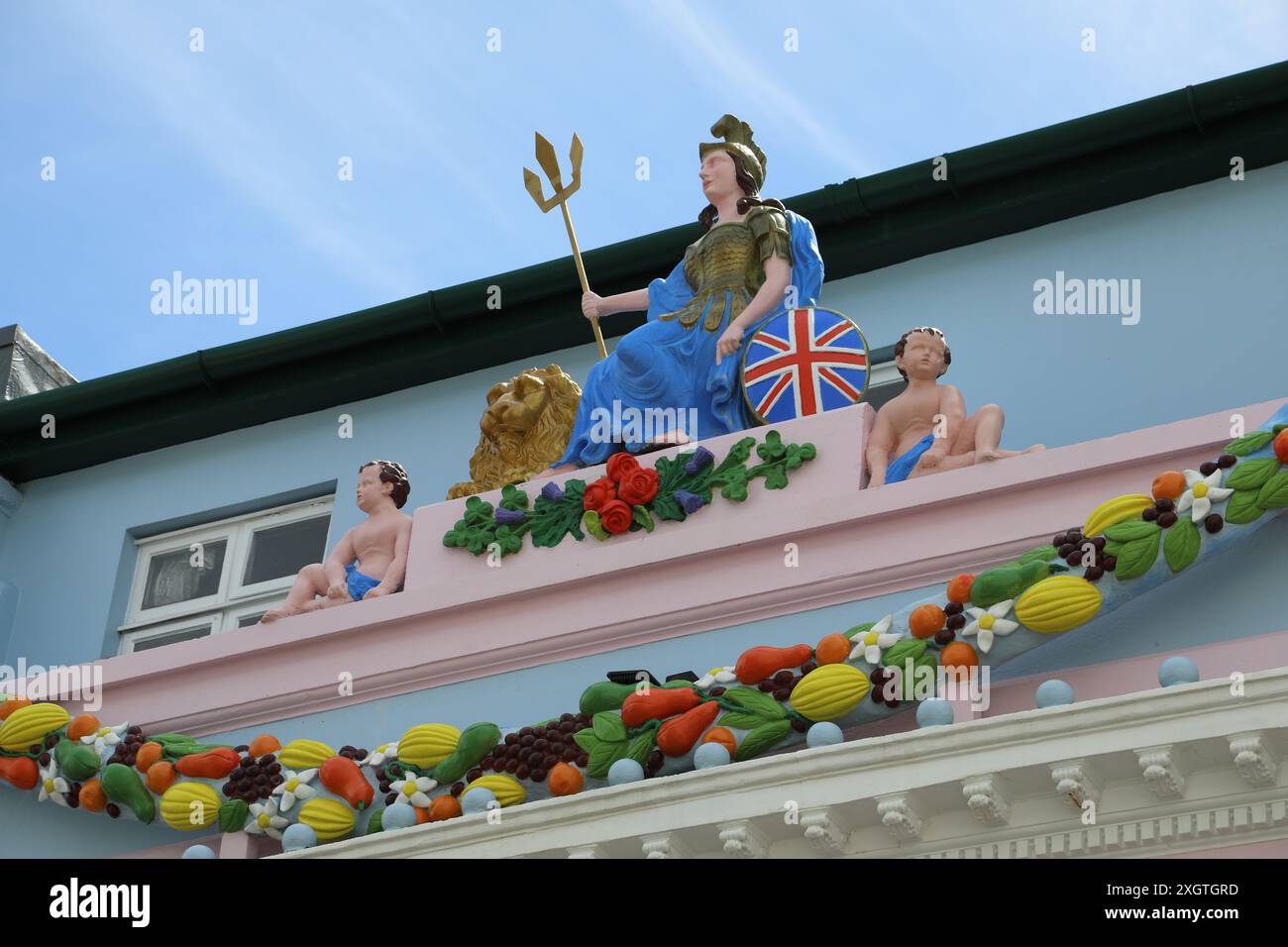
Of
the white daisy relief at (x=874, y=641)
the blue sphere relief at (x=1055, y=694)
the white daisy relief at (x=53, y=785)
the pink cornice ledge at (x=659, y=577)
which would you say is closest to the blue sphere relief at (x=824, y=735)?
the white daisy relief at (x=874, y=641)

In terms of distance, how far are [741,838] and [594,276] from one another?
22.9 ft

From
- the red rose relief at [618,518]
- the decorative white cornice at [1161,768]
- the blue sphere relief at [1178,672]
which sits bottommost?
the decorative white cornice at [1161,768]

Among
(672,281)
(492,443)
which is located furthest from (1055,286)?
(492,443)

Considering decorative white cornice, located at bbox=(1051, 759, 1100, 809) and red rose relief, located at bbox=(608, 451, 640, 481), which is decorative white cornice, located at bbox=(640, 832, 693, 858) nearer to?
decorative white cornice, located at bbox=(1051, 759, 1100, 809)

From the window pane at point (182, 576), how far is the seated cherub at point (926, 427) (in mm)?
5912

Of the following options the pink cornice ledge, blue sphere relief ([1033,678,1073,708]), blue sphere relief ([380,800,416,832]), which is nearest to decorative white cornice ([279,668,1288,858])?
blue sphere relief ([1033,678,1073,708])

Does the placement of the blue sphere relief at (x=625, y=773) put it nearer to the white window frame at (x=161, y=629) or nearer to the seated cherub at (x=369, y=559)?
the seated cherub at (x=369, y=559)

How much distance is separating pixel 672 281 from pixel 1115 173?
3.19 meters

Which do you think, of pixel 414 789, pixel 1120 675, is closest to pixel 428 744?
pixel 414 789

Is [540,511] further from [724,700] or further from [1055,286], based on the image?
[1055,286]

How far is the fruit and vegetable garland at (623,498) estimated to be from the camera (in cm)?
1197

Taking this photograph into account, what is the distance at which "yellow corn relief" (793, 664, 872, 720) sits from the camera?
10.4 meters

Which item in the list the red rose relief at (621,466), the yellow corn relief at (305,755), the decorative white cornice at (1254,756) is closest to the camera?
the decorative white cornice at (1254,756)

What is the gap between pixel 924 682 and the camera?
1035 centimetres
